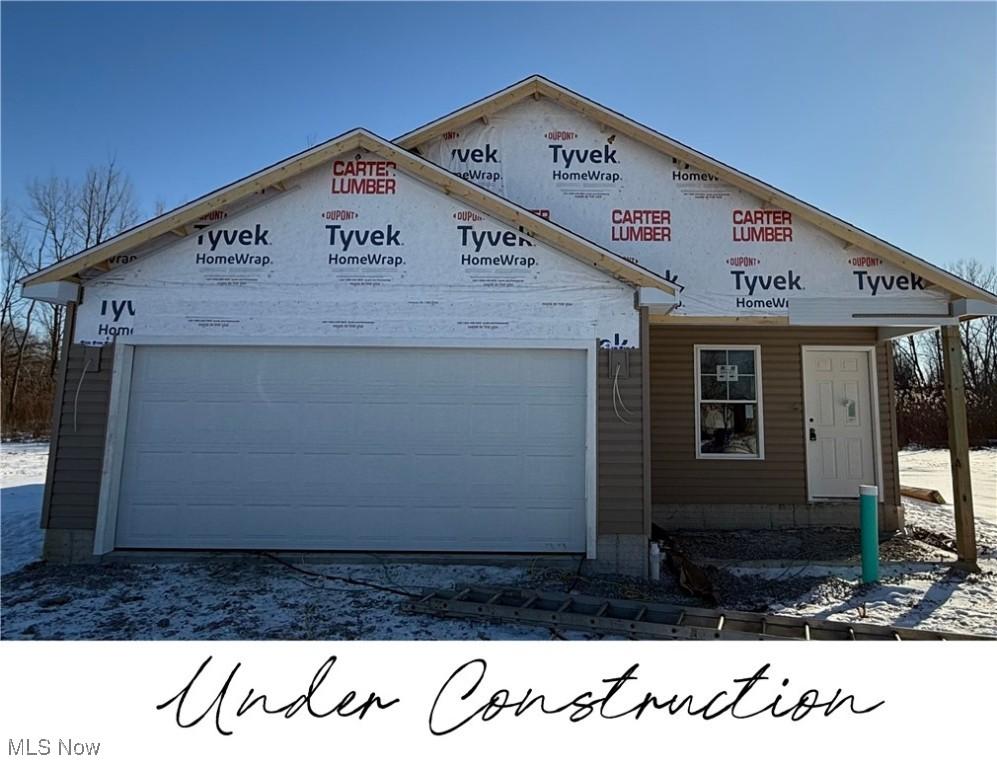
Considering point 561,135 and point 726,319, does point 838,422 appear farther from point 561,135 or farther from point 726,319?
point 561,135

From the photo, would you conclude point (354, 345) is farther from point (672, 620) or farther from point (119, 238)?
point (672, 620)

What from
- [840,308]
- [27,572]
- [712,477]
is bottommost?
[27,572]

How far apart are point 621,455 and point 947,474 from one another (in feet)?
50.0

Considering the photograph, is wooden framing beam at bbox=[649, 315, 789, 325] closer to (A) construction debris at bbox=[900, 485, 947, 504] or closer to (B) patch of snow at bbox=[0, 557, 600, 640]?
(B) patch of snow at bbox=[0, 557, 600, 640]

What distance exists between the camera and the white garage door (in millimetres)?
7016

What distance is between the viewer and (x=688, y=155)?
8.42m

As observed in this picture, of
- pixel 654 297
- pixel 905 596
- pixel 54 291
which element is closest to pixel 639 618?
pixel 905 596

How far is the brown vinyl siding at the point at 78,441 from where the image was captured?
6.86 metres

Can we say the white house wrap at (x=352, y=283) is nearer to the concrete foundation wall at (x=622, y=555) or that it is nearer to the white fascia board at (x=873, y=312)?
the concrete foundation wall at (x=622, y=555)

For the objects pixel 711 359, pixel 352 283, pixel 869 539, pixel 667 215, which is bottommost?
pixel 869 539

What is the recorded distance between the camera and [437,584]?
6348 millimetres
